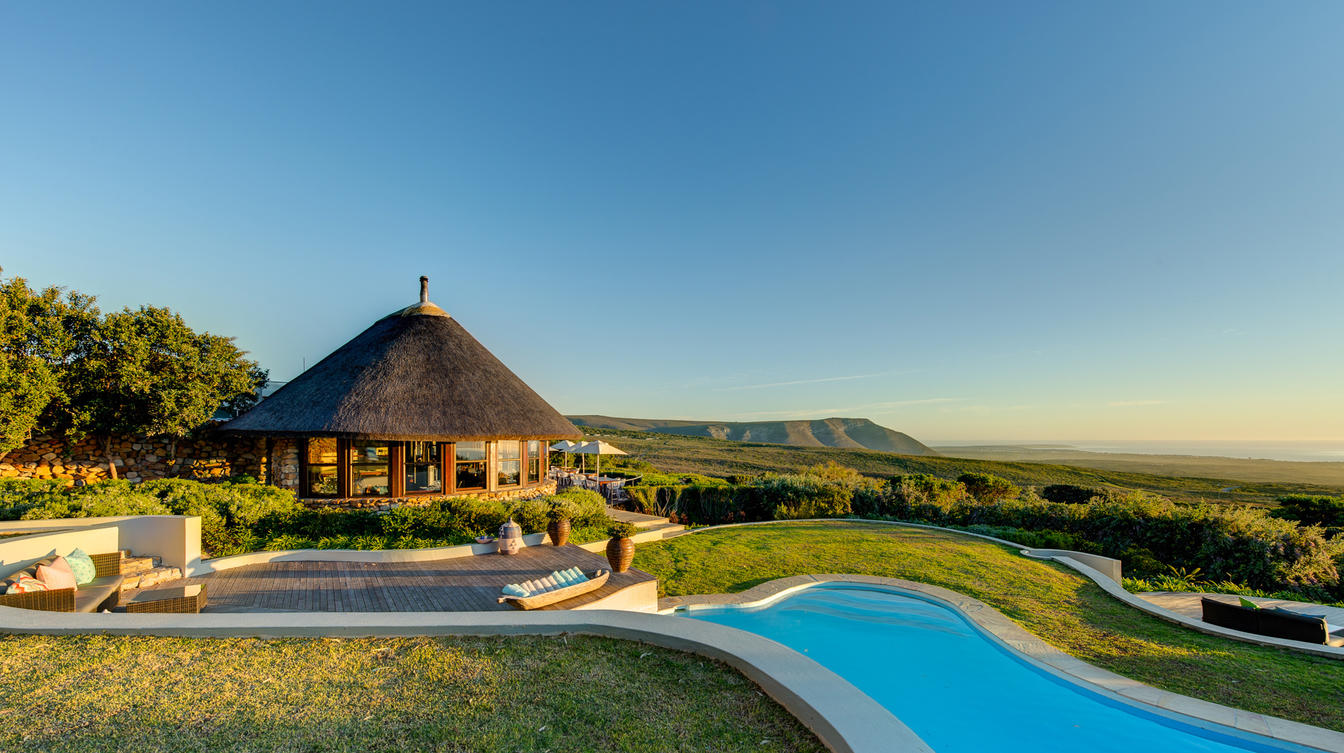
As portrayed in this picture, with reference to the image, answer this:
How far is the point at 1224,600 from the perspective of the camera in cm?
845

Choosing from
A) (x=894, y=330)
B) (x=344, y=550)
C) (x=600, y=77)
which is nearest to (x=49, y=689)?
(x=344, y=550)

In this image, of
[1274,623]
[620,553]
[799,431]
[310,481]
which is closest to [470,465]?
[310,481]

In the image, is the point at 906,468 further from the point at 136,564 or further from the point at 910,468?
the point at 136,564

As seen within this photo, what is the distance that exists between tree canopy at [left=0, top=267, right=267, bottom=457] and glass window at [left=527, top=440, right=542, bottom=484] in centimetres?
844

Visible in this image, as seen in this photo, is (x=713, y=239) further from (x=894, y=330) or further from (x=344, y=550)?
(x=344, y=550)

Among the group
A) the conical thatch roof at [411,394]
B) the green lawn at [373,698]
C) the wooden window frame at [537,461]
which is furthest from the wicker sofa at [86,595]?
the wooden window frame at [537,461]

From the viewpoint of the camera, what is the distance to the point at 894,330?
837 inches

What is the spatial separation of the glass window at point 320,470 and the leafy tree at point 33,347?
553cm

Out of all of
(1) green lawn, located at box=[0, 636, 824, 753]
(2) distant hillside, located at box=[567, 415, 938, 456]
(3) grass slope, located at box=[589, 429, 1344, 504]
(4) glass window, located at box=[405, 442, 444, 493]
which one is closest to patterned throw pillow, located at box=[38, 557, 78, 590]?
(1) green lawn, located at box=[0, 636, 824, 753]

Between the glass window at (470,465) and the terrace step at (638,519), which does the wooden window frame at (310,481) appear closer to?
the glass window at (470,465)

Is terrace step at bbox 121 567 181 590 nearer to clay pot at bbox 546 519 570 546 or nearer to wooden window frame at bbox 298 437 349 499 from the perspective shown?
clay pot at bbox 546 519 570 546

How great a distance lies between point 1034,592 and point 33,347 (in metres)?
21.6

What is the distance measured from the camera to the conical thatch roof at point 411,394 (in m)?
12.4

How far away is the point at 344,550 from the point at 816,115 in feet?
45.7
